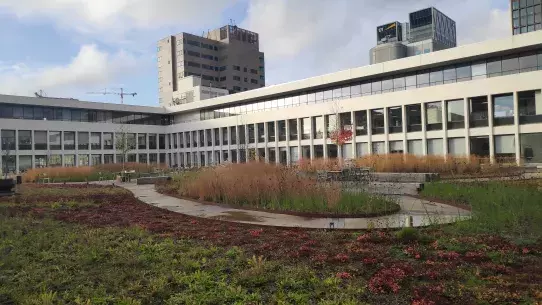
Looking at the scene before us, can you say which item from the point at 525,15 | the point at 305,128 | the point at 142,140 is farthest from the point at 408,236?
the point at 525,15

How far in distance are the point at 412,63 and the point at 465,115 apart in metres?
7.45

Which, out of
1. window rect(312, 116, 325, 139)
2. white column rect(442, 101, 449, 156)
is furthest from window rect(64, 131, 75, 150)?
white column rect(442, 101, 449, 156)

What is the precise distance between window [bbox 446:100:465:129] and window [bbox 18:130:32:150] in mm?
53583

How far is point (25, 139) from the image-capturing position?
2231 inches

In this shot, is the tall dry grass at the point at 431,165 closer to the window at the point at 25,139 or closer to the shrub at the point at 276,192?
the shrub at the point at 276,192

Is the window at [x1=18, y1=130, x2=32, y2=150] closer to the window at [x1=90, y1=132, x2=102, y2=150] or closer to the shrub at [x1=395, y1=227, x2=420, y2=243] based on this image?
the window at [x1=90, y1=132, x2=102, y2=150]

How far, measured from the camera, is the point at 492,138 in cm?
3509

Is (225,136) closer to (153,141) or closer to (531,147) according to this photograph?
(153,141)

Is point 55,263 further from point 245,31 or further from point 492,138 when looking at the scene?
point 245,31

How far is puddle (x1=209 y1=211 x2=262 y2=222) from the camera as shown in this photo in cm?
1094

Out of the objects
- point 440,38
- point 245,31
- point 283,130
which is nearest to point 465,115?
point 283,130

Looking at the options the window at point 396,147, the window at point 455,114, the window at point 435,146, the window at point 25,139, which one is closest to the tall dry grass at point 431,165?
the window at point 455,114

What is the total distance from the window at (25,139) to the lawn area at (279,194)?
49009mm

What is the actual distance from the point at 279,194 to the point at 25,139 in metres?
55.4
